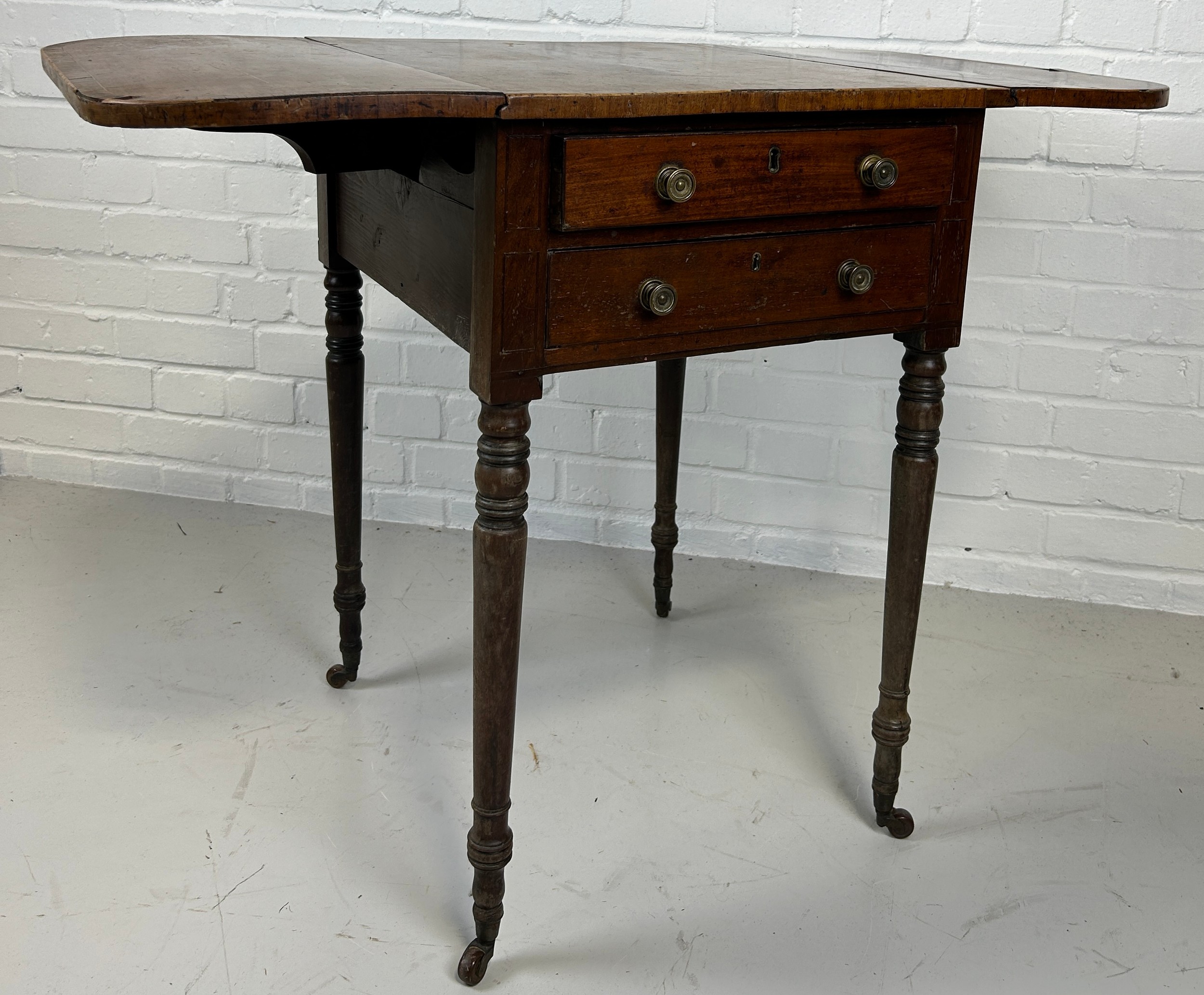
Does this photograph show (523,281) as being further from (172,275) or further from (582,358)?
(172,275)

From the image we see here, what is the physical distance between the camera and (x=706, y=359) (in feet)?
7.35

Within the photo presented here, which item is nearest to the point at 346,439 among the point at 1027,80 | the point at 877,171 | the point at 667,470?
the point at 667,470

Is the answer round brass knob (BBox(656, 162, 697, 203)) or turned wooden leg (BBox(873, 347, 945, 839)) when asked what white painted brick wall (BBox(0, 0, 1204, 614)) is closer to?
turned wooden leg (BBox(873, 347, 945, 839))

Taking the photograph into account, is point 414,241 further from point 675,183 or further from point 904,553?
point 904,553

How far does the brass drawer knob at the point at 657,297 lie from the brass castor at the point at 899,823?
710 mm

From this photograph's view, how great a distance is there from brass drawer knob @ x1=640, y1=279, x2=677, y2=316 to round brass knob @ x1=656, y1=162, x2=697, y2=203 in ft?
0.26

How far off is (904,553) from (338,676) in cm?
83

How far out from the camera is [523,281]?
3.76 ft

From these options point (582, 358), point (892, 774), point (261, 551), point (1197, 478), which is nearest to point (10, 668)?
point (261, 551)

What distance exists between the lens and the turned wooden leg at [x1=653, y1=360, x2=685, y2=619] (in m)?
1.97

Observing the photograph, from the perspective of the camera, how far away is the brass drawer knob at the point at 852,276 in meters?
1.31

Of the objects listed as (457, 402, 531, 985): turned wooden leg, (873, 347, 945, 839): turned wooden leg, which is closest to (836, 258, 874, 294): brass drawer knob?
(873, 347, 945, 839): turned wooden leg

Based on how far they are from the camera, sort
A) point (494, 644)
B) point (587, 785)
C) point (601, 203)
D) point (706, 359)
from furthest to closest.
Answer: point (706, 359)
point (587, 785)
point (494, 644)
point (601, 203)

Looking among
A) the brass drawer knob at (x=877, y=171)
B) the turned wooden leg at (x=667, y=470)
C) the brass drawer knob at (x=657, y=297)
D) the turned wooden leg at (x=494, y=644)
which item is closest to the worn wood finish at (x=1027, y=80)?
the brass drawer knob at (x=877, y=171)
